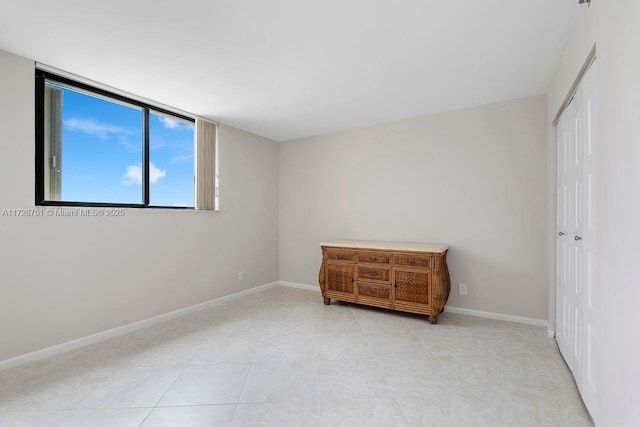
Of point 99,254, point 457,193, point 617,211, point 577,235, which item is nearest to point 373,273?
point 457,193

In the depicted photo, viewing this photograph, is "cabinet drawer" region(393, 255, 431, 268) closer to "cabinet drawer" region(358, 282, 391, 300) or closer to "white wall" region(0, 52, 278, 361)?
"cabinet drawer" region(358, 282, 391, 300)

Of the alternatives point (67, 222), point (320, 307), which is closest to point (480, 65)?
point (320, 307)

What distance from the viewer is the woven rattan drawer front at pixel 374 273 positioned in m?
3.25

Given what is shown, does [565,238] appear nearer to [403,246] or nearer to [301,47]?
[403,246]

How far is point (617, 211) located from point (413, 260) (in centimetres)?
205

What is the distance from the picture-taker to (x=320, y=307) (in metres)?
3.58

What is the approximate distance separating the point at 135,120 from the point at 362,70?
248 cm

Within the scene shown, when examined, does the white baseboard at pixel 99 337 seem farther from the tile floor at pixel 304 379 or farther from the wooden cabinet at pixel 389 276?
the wooden cabinet at pixel 389 276

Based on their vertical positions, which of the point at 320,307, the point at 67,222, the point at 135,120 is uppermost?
the point at 135,120

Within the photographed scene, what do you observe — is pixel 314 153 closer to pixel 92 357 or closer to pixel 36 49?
pixel 36 49

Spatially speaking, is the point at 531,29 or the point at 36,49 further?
the point at 36,49

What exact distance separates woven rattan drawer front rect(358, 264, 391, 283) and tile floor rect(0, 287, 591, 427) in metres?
0.52

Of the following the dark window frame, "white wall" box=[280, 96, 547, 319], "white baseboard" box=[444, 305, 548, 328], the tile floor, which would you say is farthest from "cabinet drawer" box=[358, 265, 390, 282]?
the dark window frame

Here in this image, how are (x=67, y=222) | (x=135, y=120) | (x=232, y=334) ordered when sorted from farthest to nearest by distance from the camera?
(x=135, y=120) < (x=232, y=334) < (x=67, y=222)
